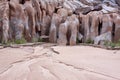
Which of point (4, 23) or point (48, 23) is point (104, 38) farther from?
point (4, 23)

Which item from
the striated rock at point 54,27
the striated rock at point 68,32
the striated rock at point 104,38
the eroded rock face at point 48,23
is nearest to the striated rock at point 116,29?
the eroded rock face at point 48,23

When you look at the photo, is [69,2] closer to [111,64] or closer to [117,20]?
[117,20]

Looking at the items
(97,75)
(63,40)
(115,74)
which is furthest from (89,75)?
(63,40)

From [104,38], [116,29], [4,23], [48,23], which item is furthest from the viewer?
[48,23]

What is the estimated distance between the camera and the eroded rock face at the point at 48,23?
8625mm

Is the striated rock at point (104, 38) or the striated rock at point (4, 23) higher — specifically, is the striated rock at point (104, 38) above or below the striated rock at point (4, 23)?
below

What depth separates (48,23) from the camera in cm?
993

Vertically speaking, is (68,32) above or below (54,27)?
below

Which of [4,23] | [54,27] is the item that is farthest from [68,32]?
[4,23]

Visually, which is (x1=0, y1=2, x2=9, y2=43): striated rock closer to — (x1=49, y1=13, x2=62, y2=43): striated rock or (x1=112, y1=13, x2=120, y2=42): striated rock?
(x1=49, y1=13, x2=62, y2=43): striated rock

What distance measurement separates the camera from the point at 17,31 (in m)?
8.68

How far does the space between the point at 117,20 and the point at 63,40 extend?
2528 mm

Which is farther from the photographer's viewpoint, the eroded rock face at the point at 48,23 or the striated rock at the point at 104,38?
the striated rock at the point at 104,38

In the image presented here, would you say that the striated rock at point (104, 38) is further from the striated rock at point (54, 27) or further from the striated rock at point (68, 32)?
the striated rock at point (54, 27)
